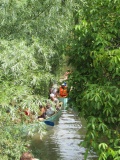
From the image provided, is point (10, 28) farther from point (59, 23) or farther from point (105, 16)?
point (105, 16)

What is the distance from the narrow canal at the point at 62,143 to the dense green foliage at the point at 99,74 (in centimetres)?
257

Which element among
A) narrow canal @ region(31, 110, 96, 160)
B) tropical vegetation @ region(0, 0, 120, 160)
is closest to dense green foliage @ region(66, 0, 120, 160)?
tropical vegetation @ region(0, 0, 120, 160)

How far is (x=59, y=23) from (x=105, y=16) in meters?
1.62

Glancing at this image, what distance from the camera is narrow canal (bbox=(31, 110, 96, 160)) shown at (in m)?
8.77

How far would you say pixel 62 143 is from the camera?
9977mm

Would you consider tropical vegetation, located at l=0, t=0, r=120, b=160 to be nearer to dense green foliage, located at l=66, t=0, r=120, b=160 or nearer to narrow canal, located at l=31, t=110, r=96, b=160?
dense green foliage, located at l=66, t=0, r=120, b=160

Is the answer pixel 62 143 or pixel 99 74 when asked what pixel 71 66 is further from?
pixel 62 143

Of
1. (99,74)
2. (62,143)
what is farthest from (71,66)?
(62,143)

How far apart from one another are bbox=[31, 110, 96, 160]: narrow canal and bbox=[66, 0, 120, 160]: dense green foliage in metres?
2.57

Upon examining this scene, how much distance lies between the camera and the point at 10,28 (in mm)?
6945

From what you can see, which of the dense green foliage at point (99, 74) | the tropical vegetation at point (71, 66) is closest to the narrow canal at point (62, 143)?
the tropical vegetation at point (71, 66)

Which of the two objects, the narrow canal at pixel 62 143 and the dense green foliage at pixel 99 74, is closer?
the dense green foliage at pixel 99 74

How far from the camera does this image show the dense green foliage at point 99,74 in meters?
5.43

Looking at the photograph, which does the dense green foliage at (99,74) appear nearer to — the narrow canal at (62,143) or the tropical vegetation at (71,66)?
the tropical vegetation at (71,66)
